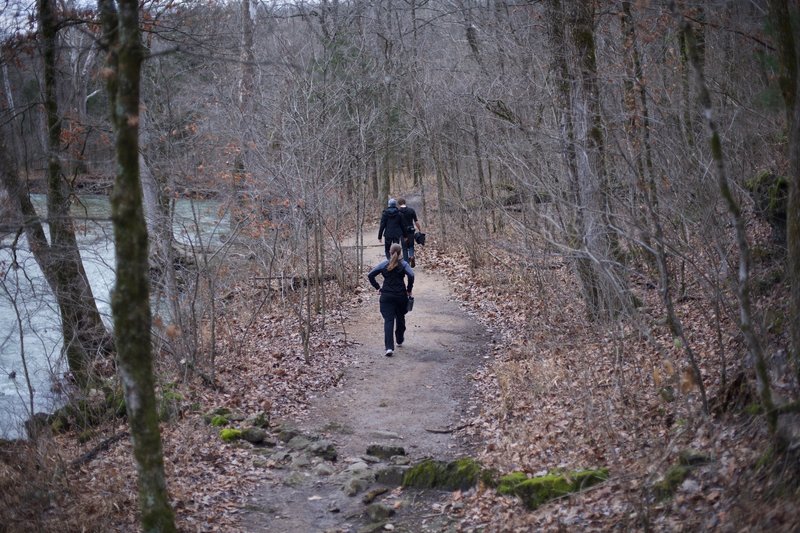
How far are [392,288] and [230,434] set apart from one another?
399 centimetres

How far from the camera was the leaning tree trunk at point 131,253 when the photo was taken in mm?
5277

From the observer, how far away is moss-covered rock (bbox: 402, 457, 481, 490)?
7.62 m

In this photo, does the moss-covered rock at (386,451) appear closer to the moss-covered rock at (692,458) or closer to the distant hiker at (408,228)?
the moss-covered rock at (692,458)

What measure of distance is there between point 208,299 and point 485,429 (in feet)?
19.4

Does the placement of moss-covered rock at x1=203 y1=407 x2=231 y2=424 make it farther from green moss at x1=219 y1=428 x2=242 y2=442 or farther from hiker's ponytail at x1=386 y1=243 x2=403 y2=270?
hiker's ponytail at x1=386 y1=243 x2=403 y2=270

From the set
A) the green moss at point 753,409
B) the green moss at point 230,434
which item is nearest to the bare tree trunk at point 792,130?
the green moss at point 753,409

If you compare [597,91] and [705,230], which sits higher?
[597,91]

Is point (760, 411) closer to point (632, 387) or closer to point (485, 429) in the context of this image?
point (632, 387)

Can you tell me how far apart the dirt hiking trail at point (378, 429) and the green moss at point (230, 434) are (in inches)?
22.2

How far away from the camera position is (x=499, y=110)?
14.8 metres

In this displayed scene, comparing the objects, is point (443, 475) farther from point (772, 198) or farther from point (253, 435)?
point (772, 198)

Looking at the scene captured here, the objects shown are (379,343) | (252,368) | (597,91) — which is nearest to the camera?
(597,91)

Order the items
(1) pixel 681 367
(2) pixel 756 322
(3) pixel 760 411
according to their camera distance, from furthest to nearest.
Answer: (1) pixel 681 367 → (2) pixel 756 322 → (3) pixel 760 411

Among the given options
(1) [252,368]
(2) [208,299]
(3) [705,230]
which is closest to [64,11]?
(2) [208,299]
